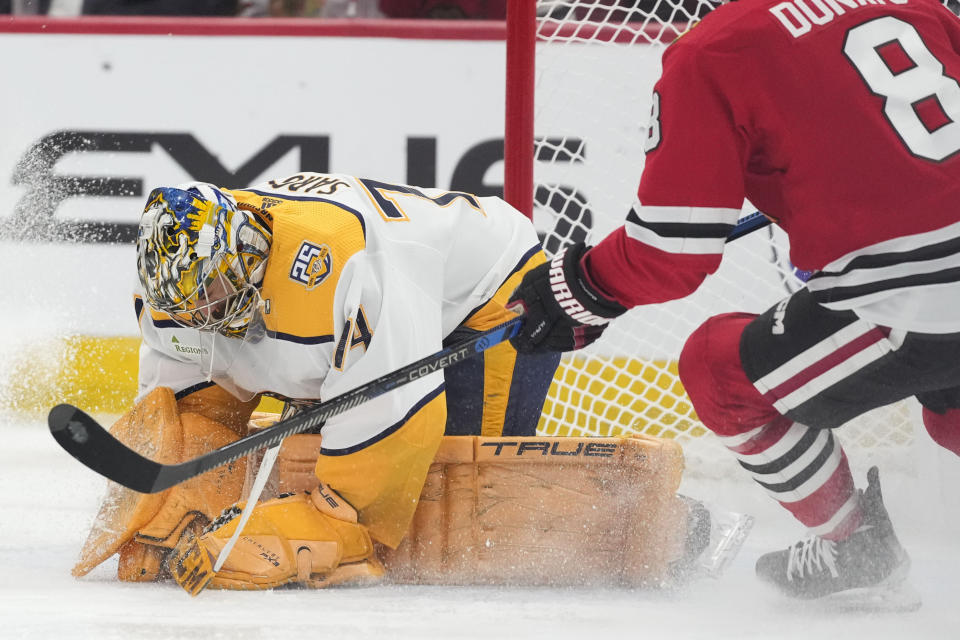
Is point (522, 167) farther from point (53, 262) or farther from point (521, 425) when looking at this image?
point (53, 262)

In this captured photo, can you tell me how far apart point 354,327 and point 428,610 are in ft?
1.58

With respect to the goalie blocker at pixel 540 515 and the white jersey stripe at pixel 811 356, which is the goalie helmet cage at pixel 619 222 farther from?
the white jersey stripe at pixel 811 356

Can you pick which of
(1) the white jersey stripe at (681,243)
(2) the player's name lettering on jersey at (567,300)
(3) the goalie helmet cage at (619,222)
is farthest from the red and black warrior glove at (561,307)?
(3) the goalie helmet cage at (619,222)

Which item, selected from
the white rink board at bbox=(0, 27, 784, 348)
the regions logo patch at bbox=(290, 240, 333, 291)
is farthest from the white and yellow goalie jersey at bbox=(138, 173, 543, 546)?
the white rink board at bbox=(0, 27, 784, 348)

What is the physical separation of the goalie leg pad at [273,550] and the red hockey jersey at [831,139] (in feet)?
2.46

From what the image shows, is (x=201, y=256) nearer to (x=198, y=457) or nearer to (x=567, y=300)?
(x=198, y=457)

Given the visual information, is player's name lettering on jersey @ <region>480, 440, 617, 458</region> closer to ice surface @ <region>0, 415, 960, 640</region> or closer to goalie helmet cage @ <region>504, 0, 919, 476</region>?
ice surface @ <region>0, 415, 960, 640</region>

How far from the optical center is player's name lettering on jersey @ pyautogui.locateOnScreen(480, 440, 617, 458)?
2119mm

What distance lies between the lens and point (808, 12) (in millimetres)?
1646

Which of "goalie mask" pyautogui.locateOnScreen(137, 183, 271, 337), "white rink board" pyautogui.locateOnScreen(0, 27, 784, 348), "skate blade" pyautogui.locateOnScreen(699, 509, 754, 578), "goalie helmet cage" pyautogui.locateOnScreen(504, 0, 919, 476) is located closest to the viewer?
"goalie mask" pyautogui.locateOnScreen(137, 183, 271, 337)

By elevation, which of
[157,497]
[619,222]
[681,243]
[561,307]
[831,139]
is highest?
[831,139]

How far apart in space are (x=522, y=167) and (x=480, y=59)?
1030mm

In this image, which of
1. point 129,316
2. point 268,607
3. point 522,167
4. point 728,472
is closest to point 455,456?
point 268,607

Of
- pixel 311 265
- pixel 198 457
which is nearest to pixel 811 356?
pixel 311 265
